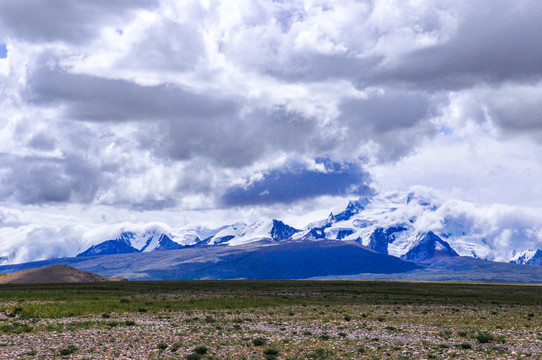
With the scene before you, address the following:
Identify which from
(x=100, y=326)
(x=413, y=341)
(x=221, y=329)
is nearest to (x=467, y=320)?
(x=413, y=341)

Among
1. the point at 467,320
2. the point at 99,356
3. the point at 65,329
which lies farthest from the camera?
the point at 467,320

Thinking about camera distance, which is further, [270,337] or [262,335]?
[262,335]

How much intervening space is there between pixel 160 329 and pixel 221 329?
4.94 m

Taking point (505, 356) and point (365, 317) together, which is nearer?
point (505, 356)

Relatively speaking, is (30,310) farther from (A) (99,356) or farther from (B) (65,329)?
(A) (99,356)

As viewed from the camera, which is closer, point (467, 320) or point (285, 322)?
point (285, 322)

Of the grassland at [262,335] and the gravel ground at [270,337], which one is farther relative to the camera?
the grassland at [262,335]

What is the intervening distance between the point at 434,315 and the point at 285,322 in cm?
1952

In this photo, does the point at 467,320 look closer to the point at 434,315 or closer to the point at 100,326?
the point at 434,315

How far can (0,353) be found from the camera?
32875mm

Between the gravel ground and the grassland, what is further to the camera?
the grassland

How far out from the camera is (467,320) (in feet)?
→ 179

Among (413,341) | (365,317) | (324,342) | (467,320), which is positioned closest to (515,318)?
(467,320)

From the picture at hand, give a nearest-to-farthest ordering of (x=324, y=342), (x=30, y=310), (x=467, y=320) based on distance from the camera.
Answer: (x=324, y=342)
(x=467, y=320)
(x=30, y=310)
